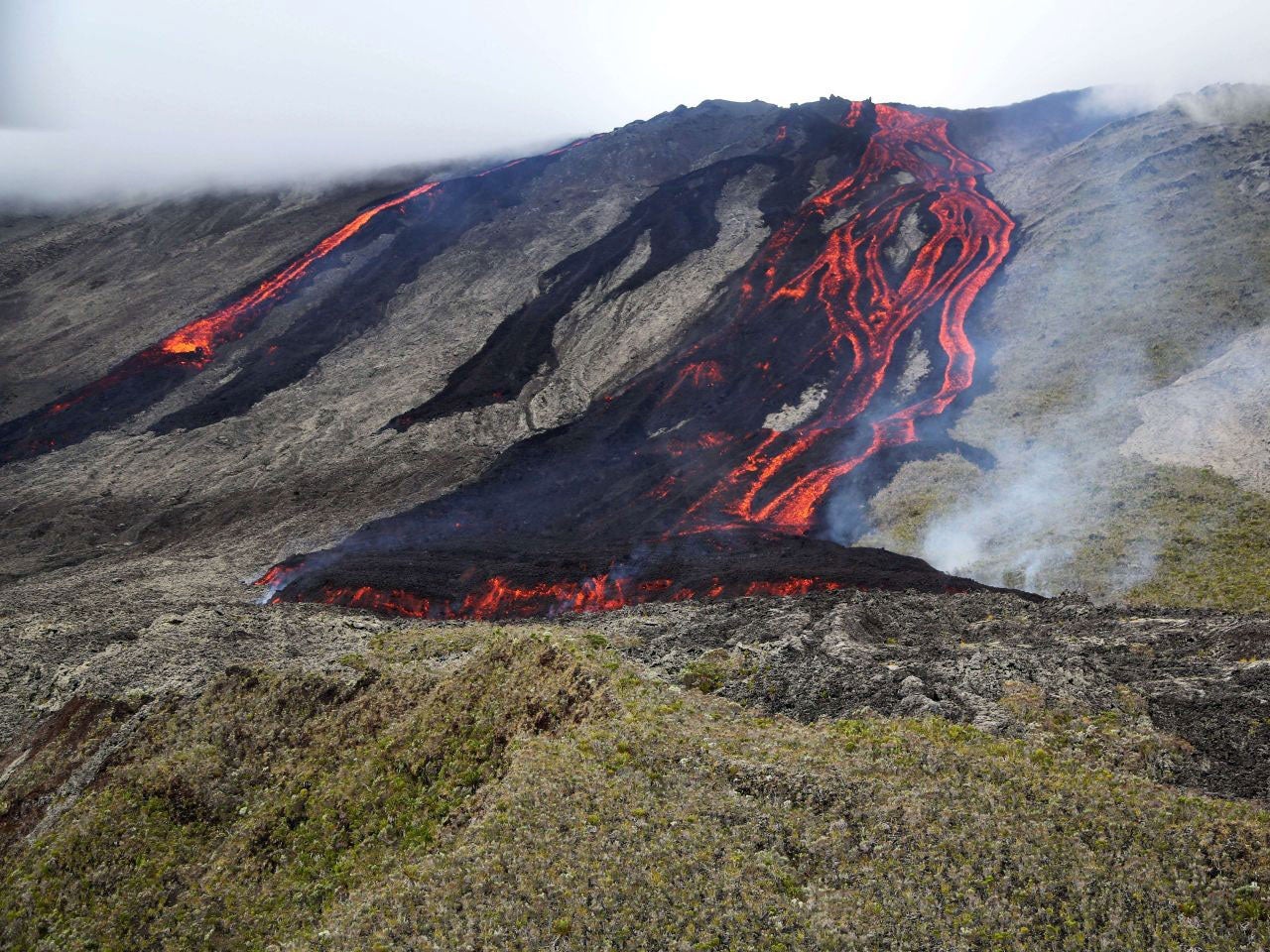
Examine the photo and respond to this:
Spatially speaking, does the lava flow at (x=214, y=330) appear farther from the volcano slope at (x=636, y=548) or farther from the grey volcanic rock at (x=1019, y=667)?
the grey volcanic rock at (x=1019, y=667)

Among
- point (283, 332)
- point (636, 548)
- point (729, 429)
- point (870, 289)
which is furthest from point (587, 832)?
point (283, 332)

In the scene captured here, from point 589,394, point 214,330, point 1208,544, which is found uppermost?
point 214,330

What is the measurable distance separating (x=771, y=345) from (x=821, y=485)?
15.1m

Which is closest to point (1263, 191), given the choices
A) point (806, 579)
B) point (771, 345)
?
point (771, 345)

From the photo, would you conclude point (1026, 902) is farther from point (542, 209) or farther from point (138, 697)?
point (542, 209)

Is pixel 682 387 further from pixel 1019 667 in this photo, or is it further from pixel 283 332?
pixel 1019 667

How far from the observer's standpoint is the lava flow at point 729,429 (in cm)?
3559

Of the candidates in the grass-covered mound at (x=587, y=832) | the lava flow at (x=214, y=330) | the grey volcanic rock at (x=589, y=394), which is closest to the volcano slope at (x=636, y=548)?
the grass-covered mound at (x=587, y=832)

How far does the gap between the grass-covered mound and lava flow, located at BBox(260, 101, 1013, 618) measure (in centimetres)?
1441

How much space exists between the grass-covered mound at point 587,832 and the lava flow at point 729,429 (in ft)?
47.3

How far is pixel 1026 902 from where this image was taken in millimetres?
12156

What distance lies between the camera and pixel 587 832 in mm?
14367

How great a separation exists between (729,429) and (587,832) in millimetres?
34527

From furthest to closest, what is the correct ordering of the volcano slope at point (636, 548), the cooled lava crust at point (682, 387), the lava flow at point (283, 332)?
1. the lava flow at point (283, 332)
2. the cooled lava crust at point (682, 387)
3. the volcano slope at point (636, 548)
